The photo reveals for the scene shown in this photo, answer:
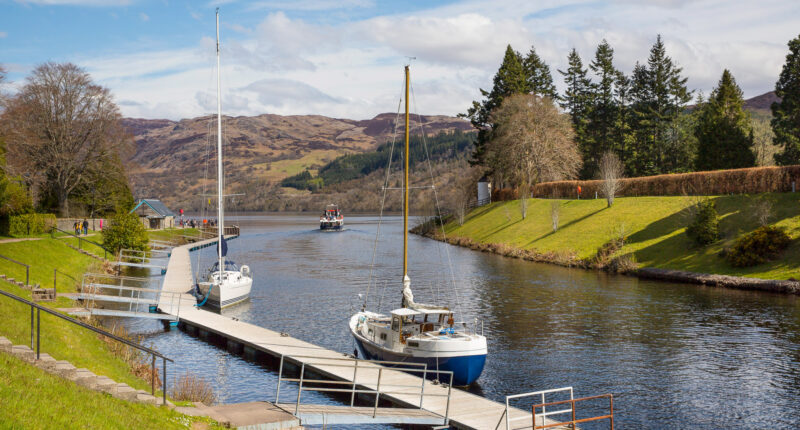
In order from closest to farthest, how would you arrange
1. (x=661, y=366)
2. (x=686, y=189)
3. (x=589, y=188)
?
(x=661, y=366), (x=686, y=189), (x=589, y=188)

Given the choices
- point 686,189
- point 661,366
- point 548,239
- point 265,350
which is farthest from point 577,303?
point 686,189

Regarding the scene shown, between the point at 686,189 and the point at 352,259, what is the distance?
4055cm

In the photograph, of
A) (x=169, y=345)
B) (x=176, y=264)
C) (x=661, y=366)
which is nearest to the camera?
(x=661, y=366)

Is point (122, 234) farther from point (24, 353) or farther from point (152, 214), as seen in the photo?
point (24, 353)

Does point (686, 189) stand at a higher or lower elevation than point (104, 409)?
higher

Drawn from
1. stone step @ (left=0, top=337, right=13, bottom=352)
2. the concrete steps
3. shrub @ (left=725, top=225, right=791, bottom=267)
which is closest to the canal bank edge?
shrub @ (left=725, top=225, right=791, bottom=267)

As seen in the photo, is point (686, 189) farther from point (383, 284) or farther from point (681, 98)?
point (681, 98)

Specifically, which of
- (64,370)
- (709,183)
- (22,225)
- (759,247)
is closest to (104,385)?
(64,370)

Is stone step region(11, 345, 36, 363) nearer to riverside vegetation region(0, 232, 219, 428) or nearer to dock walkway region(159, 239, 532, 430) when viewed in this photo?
riverside vegetation region(0, 232, 219, 428)

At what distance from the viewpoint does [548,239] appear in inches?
2985

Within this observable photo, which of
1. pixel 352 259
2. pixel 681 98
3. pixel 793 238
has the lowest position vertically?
pixel 352 259

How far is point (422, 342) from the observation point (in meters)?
26.0

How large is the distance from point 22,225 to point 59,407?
5546 cm

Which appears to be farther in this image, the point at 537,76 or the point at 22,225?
the point at 537,76
